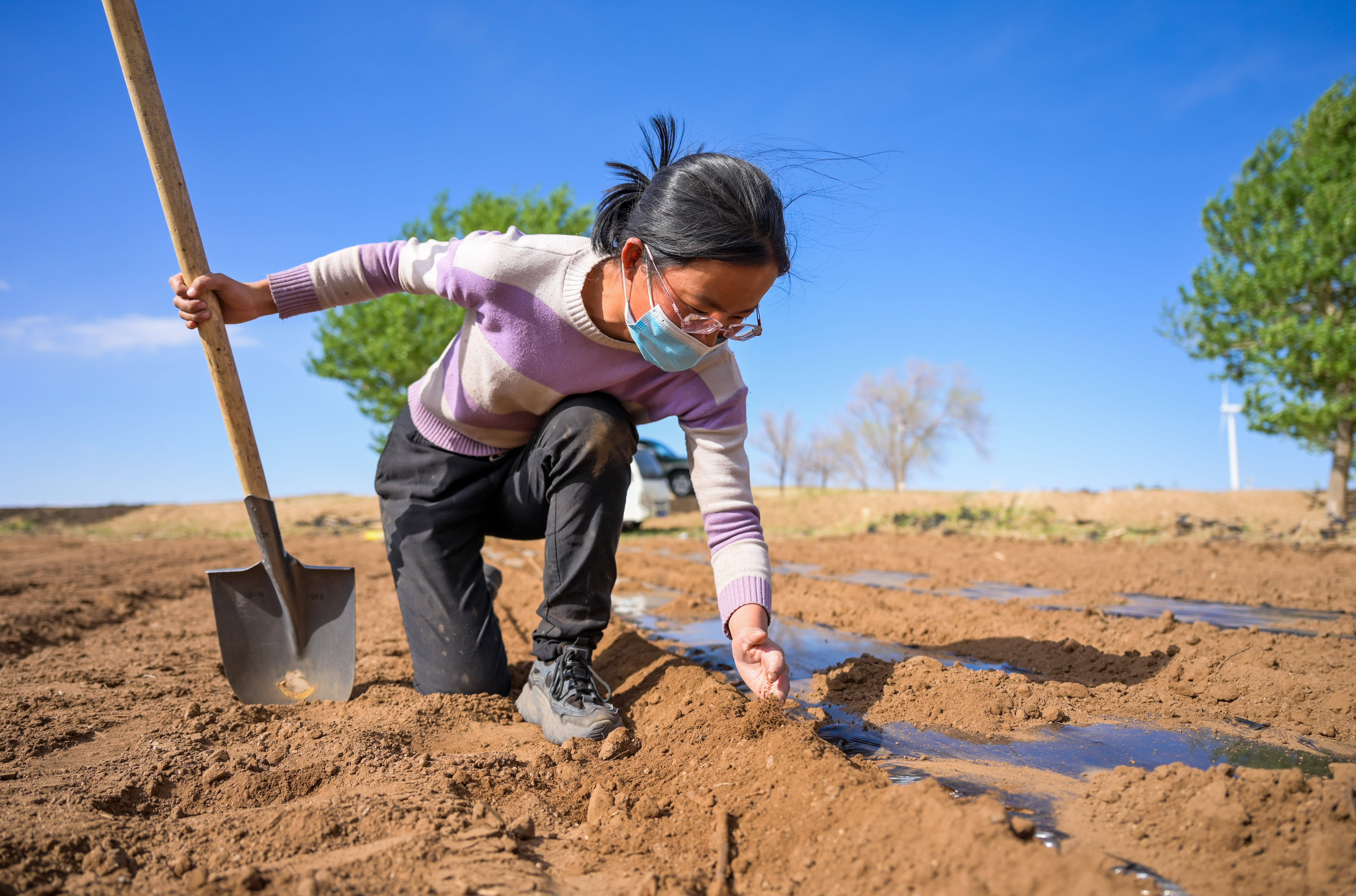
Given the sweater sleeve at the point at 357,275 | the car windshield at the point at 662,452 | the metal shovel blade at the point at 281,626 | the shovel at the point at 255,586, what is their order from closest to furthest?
the sweater sleeve at the point at 357,275 → the shovel at the point at 255,586 → the metal shovel blade at the point at 281,626 → the car windshield at the point at 662,452

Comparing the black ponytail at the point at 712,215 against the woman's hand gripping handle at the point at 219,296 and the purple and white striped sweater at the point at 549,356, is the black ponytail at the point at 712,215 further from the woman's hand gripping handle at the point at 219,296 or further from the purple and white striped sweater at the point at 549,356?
the woman's hand gripping handle at the point at 219,296

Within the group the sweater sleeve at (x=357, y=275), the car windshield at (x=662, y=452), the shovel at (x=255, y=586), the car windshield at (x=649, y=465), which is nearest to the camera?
the sweater sleeve at (x=357, y=275)

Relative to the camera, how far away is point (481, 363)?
7.69 feet

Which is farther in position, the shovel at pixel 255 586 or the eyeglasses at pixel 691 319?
the shovel at pixel 255 586

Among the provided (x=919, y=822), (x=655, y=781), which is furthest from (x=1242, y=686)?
(x=655, y=781)

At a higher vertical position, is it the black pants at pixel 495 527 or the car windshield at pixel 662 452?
the car windshield at pixel 662 452

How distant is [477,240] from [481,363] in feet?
1.22

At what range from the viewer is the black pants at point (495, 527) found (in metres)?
2.26

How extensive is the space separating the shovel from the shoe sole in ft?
2.28

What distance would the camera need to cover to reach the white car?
11094 millimetres

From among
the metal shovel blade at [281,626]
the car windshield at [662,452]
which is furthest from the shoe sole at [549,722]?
the car windshield at [662,452]

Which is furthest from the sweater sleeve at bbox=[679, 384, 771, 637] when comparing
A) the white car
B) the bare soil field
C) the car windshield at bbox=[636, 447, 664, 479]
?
the car windshield at bbox=[636, 447, 664, 479]

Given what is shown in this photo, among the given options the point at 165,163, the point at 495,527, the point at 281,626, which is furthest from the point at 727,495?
the point at 165,163

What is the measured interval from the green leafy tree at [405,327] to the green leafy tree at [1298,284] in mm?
12155
